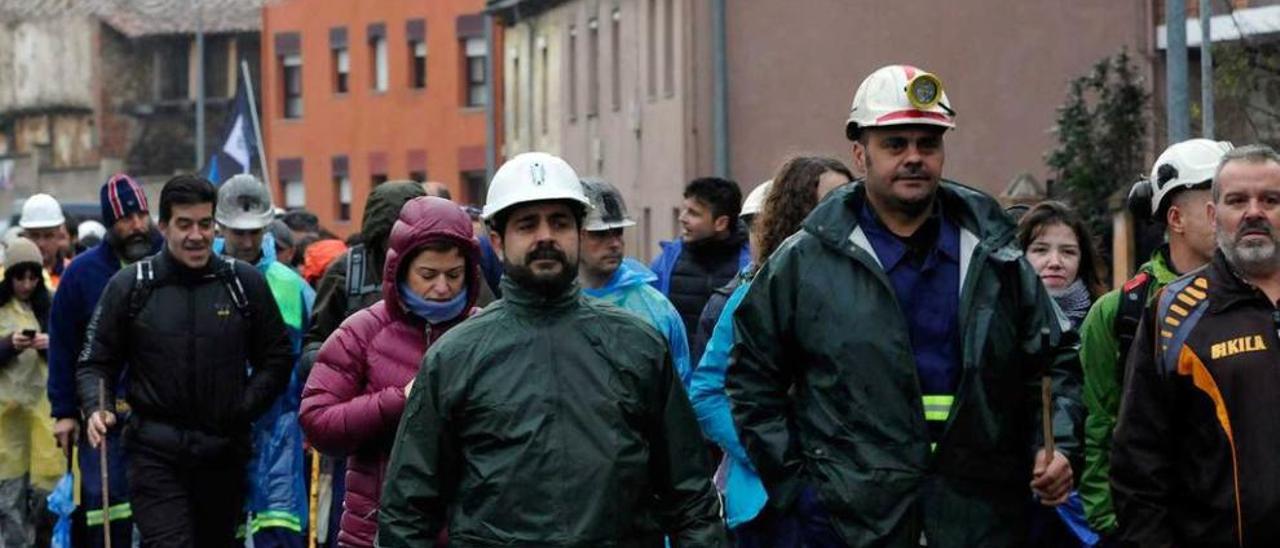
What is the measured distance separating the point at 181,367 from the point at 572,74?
41.5 meters

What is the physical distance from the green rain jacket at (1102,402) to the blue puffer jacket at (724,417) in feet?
3.19

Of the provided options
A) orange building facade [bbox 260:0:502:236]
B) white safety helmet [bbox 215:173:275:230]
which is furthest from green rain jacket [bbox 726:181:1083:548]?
orange building facade [bbox 260:0:502:236]

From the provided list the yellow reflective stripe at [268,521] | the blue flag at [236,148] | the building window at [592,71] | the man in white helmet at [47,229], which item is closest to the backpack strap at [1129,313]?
the yellow reflective stripe at [268,521]

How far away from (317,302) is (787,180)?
8.68 ft

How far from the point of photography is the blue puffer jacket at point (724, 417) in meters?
9.32

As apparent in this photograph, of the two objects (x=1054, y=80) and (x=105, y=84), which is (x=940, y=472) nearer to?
(x=1054, y=80)

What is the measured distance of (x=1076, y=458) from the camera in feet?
26.4

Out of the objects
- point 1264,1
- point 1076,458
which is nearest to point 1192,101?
point 1264,1

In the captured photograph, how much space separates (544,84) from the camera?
56938 millimetres

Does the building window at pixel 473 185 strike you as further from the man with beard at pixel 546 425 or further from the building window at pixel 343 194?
the man with beard at pixel 546 425

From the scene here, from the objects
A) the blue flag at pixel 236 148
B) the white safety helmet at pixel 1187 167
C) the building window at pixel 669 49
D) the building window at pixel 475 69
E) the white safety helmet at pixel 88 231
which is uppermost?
the building window at pixel 475 69

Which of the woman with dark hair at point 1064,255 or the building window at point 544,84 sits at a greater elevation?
the building window at point 544,84

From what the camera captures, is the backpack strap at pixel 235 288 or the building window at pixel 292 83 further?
the building window at pixel 292 83

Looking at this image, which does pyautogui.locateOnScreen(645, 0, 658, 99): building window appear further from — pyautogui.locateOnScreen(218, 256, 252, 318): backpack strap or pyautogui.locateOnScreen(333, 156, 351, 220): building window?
pyautogui.locateOnScreen(218, 256, 252, 318): backpack strap
